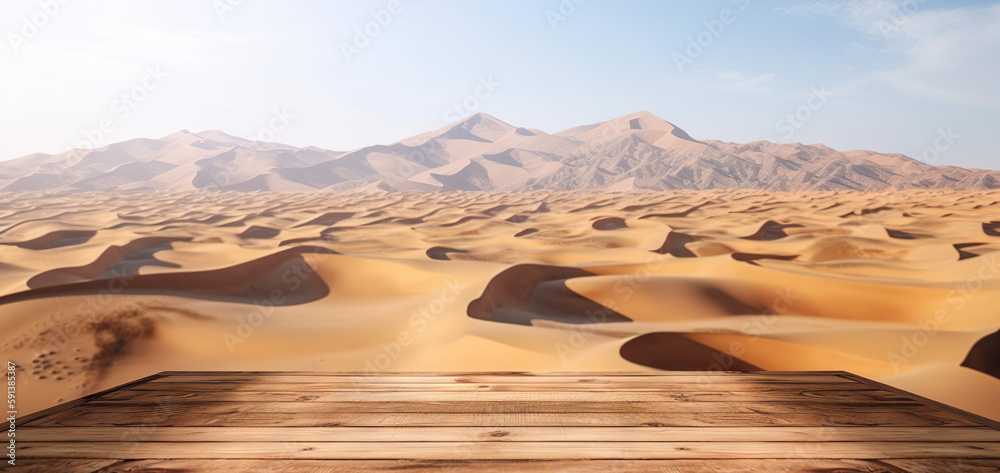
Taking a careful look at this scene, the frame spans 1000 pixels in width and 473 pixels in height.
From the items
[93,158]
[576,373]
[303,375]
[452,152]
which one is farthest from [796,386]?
[93,158]

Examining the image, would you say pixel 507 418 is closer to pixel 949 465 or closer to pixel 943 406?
pixel 949 465

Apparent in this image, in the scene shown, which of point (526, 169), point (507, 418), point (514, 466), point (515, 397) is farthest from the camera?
point (526, 169)

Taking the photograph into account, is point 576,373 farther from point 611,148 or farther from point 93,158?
point 93,158

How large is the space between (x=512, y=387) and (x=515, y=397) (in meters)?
0.11

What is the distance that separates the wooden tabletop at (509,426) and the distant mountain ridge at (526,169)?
40.6 m

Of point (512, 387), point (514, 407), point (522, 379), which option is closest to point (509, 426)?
point (514, 407)

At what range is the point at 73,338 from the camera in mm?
4223

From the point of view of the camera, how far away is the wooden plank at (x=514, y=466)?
134cm

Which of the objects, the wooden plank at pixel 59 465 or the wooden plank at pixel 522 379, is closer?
the wooden plank at pixel 59 465

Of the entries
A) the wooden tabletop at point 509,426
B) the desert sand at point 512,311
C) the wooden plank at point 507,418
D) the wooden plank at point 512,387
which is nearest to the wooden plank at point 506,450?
the wooden tabletop at point 509,426

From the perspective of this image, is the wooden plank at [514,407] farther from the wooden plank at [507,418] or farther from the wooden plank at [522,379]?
the wooden plank at [522,379]

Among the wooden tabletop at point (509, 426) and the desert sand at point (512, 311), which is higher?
the wooden tabletop at point (509, 426)

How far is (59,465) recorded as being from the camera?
1.39m

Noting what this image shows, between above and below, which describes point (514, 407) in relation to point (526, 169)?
above
